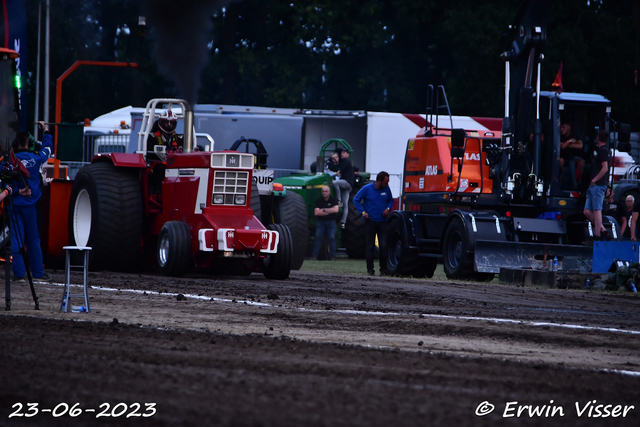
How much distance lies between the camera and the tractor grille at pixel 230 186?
13.8 m

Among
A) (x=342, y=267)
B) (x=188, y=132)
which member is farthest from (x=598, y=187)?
(x=188, y=132)

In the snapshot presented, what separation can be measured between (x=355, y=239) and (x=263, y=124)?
4.44 m

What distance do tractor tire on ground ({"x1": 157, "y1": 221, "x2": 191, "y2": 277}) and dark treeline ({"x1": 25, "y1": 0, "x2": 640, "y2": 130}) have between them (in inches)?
750

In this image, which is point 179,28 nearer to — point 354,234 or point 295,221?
point 295,221

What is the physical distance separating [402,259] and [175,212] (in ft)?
16.7

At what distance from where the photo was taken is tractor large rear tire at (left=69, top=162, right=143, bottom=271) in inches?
554

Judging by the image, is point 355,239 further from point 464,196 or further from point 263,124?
point 464,196

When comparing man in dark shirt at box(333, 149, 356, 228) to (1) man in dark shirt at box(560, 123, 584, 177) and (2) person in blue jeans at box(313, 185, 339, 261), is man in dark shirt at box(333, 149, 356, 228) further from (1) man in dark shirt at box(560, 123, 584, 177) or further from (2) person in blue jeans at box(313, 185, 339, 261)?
(1) man in dark shirt at box(560, 123, 584, 177)

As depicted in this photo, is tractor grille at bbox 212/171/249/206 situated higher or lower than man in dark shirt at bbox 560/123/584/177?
lower

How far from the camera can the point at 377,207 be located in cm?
1795

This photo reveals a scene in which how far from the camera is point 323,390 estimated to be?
5070mm

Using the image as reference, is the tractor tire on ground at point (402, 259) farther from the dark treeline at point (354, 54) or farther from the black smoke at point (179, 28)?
the dark treeline at point (354, 54)

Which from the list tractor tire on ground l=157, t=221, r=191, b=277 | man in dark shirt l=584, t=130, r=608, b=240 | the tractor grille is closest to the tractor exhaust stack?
the tractor grille

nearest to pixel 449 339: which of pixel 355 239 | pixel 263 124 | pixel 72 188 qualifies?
pixel 72 188
